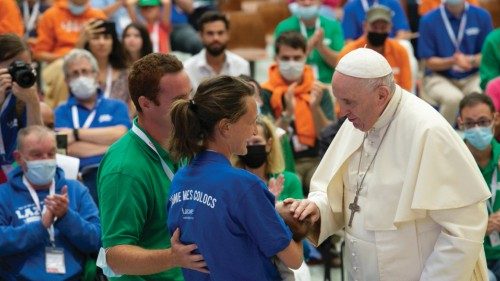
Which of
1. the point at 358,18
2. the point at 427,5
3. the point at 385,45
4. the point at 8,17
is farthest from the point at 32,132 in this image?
the point at 427,5

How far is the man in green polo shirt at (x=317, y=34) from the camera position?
9016 mm

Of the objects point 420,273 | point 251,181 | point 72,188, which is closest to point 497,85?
point 72,188

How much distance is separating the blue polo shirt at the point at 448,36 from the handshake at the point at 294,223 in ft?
20.2

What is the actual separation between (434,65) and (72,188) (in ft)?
16.3

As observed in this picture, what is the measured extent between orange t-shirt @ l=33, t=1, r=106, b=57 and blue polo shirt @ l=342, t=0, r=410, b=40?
8.11 ft

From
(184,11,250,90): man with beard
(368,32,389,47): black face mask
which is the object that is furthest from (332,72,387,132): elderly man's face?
(184,11,250,90): man with beard

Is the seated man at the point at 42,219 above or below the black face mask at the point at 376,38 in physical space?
below

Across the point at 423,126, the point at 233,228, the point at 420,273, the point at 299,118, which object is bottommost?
the point at 299,118

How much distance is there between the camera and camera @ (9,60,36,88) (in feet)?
19.0

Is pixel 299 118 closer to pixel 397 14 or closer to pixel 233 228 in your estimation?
pixel 397 14

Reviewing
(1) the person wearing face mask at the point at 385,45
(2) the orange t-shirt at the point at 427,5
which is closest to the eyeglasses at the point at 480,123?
(1) the person wearing face mask at the point at 385,45

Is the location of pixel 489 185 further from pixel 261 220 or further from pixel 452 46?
pixel 452 46

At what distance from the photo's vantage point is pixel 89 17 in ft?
32.0

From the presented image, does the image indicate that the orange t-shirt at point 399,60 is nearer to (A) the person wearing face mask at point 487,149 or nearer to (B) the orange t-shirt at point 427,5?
(A) the person wearing face mask at point 487,149
